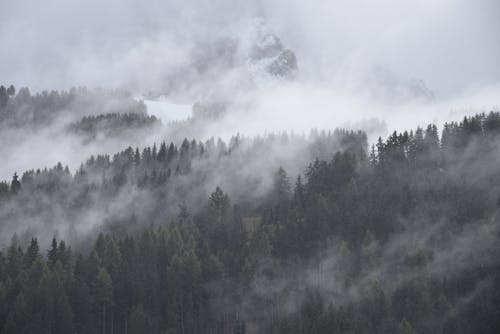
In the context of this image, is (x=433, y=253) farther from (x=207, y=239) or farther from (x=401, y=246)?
(x=207, y=239)

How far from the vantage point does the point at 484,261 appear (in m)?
116

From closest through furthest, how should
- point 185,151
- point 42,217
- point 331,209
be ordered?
point 331,209 → point 42,217 → point 185,151

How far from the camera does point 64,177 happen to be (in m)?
177

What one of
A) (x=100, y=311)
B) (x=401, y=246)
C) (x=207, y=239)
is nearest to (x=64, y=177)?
(x=207, y=239)

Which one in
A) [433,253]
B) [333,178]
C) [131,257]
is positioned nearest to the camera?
[131,257]

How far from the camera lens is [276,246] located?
124 meters

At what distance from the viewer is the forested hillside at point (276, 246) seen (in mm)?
105312

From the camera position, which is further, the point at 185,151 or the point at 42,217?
the point at 185,151

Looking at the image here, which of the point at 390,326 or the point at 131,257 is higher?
the point at 131,257

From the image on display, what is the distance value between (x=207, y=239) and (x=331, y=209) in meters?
25.1

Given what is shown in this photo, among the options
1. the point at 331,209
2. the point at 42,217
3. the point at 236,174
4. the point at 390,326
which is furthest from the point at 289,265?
the point at 42,217

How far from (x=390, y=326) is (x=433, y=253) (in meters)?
21.1

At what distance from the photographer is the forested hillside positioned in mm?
105312

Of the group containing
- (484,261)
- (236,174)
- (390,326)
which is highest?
(236,174)
